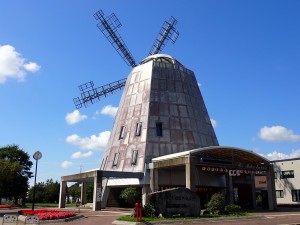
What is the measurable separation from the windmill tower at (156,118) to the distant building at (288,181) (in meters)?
14.1

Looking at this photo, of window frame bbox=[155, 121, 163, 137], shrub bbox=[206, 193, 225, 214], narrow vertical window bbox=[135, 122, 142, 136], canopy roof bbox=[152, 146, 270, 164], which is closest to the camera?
shrub bbox=[206, 193, 225, 214]

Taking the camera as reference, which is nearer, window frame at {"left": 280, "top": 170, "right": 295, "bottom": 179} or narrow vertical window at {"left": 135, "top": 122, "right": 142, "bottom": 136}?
narrow vertical window at {"left": 135, "top": 122, "right": 142, "bottom": 136}

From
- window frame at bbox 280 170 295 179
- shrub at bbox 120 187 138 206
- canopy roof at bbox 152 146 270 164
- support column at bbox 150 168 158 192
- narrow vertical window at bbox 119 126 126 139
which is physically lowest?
shrub at bbox 120 187 138 206

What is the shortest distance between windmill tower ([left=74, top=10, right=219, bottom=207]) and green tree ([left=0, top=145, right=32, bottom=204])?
50.1 feet

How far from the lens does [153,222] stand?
65.9 feet

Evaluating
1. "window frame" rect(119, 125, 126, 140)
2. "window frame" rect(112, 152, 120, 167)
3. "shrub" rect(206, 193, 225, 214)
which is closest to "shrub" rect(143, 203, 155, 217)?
"shrub" rect(206, 193, 225, 214)

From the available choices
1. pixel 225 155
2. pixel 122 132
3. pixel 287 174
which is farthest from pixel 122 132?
pixel 287 174

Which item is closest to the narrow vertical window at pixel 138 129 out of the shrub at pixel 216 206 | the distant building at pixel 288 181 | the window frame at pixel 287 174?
the shrub at pixel 216 206

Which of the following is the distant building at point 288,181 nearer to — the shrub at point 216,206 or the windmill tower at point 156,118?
the windmill tower at point 156,118

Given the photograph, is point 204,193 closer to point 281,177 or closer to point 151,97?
point 151,97

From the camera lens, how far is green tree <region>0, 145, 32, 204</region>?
50969mm

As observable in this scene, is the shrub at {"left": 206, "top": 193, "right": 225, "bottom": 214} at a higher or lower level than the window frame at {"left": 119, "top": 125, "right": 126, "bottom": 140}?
lower

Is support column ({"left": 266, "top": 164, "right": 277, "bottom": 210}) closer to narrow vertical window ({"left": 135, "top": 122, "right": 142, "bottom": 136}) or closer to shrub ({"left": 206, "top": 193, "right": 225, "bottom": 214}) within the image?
shrub ({"left": 206, "top": 193, "right": 225, "bottom": 214})

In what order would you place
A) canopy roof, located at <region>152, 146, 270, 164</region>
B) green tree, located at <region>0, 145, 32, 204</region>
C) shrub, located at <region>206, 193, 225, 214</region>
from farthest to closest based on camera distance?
1. green tree, located at <region>0, 145, 32, 204</region>
2. canopy roof, located at <region>152, 146, 270, 164</region>
3. shrub, located at <region>206, 193, 225, 214</region>
